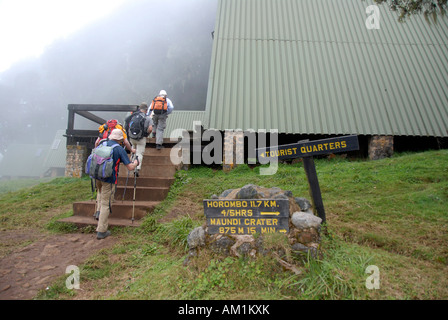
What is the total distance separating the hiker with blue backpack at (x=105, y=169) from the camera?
4.43 metres

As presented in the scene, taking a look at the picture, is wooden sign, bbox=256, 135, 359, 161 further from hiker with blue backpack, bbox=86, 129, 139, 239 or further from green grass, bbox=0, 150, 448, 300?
hiker with blue backpack, bbox=86, 129, 139, 239

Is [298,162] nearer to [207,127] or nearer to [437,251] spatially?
[207,127]

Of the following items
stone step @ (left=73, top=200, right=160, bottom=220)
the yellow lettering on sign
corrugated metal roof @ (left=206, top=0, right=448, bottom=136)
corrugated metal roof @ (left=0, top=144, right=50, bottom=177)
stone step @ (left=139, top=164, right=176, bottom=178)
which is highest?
corrugated metal roof @ (left=0, top=144, right=50, bottom=177)

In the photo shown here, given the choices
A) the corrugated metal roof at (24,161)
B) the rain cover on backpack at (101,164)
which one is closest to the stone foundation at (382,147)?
the rain cover on backpack at (101,164)

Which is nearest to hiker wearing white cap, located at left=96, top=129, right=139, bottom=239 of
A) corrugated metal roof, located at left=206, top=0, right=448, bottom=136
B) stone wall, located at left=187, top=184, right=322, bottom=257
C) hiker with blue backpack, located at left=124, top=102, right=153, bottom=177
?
hiker with blue backpack, located at left=124, top=102, right=153, bottom=177

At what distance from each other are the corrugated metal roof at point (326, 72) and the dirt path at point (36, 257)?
5.31m

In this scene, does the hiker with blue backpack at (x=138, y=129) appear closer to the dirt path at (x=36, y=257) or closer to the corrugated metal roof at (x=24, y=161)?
the dirt path at (x=36, y=257)

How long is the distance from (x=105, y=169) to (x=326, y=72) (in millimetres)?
8884

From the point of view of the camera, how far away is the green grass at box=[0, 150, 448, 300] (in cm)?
284

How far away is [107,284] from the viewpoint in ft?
10.8

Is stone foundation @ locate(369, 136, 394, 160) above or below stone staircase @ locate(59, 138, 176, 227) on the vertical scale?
above

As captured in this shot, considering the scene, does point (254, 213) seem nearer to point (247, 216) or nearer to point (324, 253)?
point (247, 216)

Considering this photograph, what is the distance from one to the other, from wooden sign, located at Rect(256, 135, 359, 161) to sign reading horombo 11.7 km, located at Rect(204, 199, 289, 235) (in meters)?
0.88
